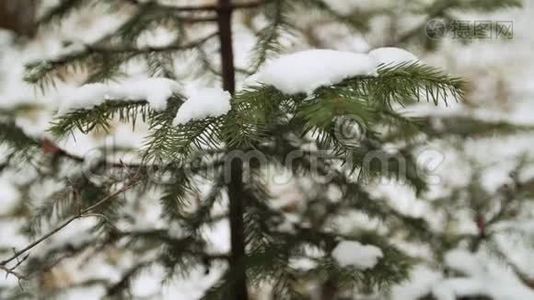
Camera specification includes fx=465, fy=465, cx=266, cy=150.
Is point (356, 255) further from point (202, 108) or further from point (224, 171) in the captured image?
point (202, 108)

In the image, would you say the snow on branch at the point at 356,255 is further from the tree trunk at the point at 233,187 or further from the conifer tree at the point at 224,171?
the tree trunk at the point at 233,187

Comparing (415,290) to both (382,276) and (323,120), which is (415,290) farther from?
(323,120)

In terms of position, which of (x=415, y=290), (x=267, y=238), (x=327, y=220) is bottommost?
(x=415, y=290)

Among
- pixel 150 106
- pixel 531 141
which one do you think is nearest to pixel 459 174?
pixel 531 141

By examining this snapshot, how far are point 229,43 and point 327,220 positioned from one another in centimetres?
127

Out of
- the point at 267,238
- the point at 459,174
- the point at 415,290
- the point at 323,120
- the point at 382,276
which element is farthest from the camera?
the point at 459,174

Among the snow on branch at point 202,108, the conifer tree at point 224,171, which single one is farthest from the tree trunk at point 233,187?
the snow on branch at point 202,108

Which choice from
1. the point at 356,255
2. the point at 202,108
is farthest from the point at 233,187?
the point at 202,108

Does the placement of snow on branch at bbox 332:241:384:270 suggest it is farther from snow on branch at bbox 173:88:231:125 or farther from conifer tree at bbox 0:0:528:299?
snow on branch at bbox 173:88:231:125

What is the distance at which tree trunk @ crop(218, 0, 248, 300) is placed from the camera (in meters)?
1.86

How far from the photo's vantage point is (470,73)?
5.43 meters

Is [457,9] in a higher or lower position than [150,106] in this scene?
higher

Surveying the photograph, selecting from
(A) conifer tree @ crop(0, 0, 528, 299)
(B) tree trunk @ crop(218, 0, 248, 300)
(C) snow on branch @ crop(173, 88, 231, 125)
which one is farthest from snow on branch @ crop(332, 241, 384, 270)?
(C) snow on branch @ crop(173, 88, 231, 125)

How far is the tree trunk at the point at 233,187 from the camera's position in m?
1.86
